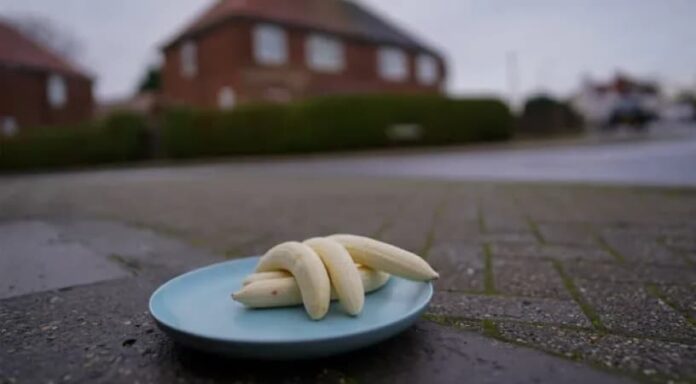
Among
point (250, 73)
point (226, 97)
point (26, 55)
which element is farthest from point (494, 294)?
point (26, 55)

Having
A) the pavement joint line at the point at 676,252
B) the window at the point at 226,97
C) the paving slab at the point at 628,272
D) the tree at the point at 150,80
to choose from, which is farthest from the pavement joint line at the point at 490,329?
the tree at the point at 150,80

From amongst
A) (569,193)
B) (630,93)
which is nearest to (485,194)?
(569,193)

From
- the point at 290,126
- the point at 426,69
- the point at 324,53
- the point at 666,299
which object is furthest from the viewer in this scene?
the point at 426,69

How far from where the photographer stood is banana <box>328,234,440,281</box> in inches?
40.7

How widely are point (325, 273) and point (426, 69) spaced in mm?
26049

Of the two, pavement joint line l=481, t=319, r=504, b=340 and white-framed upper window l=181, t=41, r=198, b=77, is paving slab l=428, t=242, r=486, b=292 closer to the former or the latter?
pavement joint line l=481, t=319, r=504, b=340

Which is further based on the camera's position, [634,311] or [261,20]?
[261,20]

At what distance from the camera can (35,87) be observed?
21.1 meters

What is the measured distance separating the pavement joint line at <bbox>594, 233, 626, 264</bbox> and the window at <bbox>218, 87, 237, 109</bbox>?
668 inches

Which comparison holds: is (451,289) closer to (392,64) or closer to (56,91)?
(392,64)

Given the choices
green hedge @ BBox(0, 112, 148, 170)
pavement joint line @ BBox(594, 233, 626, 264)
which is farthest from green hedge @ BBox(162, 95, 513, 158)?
pavement joint line @ BBox(594, 233, 626, 264)

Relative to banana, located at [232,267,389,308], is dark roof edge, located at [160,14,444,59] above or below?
above

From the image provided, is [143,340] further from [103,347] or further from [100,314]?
[100,314]

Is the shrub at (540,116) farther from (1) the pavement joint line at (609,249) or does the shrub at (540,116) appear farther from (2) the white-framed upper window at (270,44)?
(1) the pavement joint line at (609,249)
